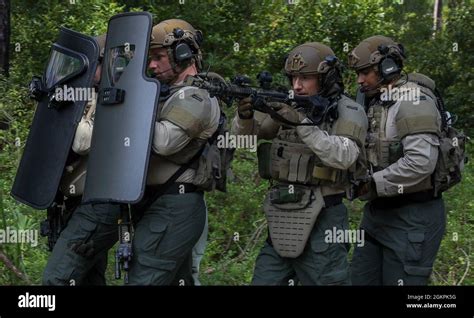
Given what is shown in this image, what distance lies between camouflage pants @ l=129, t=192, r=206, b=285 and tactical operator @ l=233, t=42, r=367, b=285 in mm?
467

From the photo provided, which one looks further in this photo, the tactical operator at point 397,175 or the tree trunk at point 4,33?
the tree trunk at point 4,33

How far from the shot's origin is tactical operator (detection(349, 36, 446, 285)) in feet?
15.3

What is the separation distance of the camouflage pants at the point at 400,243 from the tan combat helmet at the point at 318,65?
82cm

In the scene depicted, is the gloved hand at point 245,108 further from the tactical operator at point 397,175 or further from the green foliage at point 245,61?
the green foliage at point 245,61

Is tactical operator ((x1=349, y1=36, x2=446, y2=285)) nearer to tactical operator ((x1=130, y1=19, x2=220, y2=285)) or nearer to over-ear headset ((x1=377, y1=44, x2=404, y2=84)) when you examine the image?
over-ear headset ((x1=377, y1=44, x2=404, y2=84))

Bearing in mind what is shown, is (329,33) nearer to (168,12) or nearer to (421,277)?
(168,12)

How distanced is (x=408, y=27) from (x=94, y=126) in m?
11.3

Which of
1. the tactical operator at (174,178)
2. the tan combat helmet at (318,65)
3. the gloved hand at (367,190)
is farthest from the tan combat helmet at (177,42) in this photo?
the gloved hand at (367,190)

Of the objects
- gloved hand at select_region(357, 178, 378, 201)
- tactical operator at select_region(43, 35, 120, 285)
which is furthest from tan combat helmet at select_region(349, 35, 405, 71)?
tactical operator at select_region(43, 35, 120, 285)

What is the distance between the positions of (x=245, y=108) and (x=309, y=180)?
0.53 m

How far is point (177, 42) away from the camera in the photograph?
4484 mm

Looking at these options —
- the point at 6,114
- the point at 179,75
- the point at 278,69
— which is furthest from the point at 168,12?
the point at 179,75

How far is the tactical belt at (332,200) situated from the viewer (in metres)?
4.56
